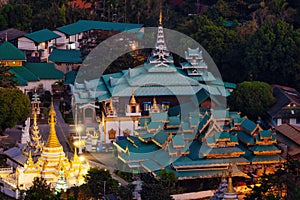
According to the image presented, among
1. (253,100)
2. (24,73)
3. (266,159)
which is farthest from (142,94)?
(266,159)

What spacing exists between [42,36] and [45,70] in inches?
273

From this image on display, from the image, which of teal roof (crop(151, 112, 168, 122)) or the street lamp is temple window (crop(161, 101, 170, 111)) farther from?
the street lamp

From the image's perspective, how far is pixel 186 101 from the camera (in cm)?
4331

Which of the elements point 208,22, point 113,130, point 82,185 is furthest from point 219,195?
point 208,22

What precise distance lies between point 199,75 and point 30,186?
14692 millimetres

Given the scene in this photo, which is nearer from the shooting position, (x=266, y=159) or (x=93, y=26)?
(x=266, y=159)

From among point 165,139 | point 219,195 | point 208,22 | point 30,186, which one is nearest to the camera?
point 219,195

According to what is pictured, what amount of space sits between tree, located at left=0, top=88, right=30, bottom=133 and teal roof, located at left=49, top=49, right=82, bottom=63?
1283 cm

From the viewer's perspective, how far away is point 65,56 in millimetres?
55656

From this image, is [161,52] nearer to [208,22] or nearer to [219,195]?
[208,22]

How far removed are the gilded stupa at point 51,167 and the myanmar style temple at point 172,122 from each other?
260 centimetres

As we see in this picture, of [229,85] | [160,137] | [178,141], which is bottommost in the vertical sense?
[160,137]

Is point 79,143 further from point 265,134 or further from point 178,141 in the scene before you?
point 265,134

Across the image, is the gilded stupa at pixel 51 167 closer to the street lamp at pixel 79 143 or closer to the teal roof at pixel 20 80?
the street lamp at pixel 79 143
